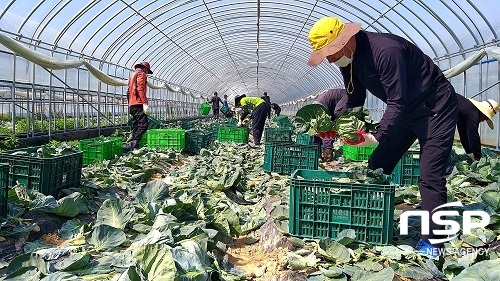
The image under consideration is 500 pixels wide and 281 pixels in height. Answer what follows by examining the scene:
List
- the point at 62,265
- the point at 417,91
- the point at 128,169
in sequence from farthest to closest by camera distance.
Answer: the point at 128,169 < the point at 417,91 < the point at 62,265

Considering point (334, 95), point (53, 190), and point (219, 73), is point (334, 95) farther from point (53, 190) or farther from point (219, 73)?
point (219, 73)

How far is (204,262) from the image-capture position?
2750 mm

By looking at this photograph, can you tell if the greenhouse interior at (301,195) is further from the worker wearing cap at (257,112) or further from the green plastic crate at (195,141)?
the worker wearing cap at (257,112)

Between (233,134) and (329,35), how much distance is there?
8.74 m

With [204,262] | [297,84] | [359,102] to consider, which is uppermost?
[297,84]

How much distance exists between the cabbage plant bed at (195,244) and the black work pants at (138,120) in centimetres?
376

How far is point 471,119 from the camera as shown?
6180mm

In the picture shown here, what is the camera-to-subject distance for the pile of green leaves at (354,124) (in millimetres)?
3359

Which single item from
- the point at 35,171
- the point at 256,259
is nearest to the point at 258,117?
the point at 35,171

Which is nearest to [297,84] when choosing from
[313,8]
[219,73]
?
[219,73]

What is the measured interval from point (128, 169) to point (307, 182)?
4114mm

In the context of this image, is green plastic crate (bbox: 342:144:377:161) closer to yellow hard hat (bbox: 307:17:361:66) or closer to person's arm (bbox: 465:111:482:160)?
person's arm (bbox: 465:111:482:160)

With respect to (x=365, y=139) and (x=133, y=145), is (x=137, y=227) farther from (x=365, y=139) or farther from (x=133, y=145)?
(x=133, y=145)

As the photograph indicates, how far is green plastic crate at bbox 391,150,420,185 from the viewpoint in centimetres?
567
